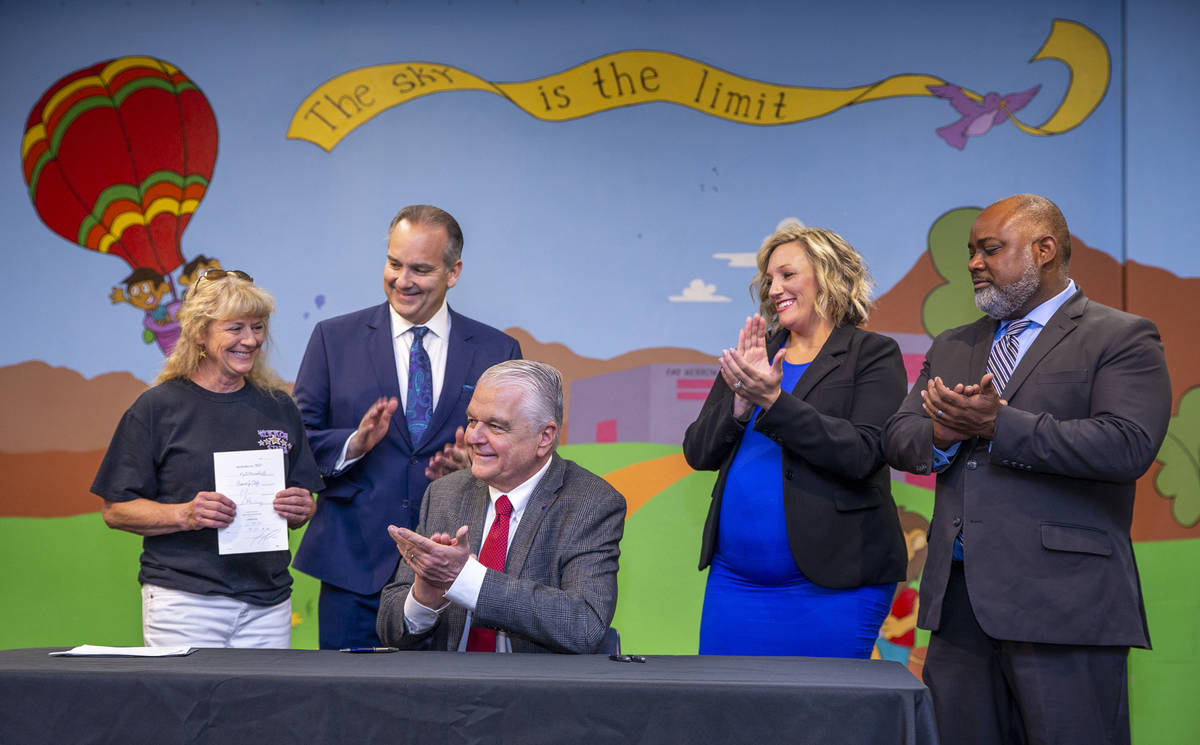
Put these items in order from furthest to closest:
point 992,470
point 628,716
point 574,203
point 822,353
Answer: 1. point 574,203
2. point 822,353
3. point 992,470
4. point 628,716

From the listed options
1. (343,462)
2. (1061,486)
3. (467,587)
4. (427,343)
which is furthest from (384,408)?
(1061,486)

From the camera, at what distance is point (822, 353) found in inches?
123

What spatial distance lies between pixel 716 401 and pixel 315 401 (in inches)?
52.4

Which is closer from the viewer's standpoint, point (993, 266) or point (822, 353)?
point (993, 266)

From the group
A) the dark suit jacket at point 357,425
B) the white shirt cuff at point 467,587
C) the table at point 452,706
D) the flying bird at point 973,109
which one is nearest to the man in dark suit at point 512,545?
the white shirt cuff at point 467,587

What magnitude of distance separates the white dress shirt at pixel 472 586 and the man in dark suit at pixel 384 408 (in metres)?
0.58

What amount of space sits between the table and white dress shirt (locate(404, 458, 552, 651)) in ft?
1.08

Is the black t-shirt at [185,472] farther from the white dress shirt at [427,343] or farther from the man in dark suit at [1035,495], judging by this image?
the man in dark suit at [1035,495]

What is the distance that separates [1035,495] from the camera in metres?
2.61

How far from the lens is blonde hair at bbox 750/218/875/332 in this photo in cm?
318

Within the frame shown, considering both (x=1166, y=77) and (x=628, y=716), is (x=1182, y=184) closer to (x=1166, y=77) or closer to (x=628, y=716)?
(x=1166, y=77)

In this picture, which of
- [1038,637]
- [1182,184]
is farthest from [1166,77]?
[1038,637]

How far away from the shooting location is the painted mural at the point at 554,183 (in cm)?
450

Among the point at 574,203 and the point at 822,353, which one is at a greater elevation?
the point at 574,203
